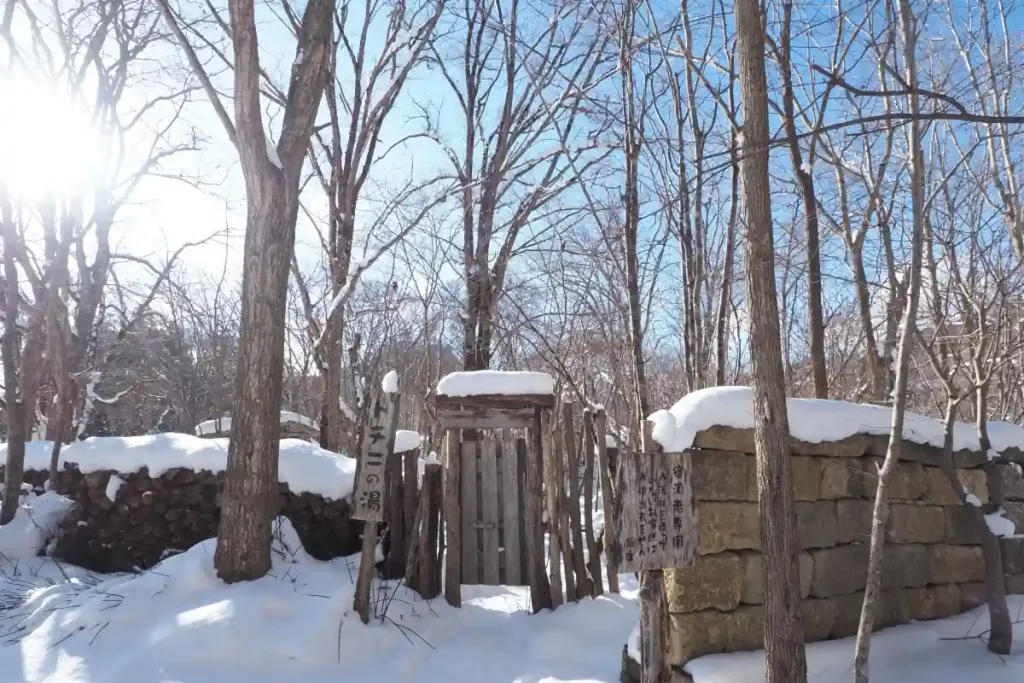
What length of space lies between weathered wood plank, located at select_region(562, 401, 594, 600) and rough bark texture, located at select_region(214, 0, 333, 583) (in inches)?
105

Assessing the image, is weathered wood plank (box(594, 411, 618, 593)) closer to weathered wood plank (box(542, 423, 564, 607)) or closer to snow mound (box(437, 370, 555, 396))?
weathered wood plank (box(542, 423, 564, 607))

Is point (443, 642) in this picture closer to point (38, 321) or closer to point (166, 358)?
point (38, 321)

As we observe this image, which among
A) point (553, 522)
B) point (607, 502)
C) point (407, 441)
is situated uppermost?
point (407, 441)

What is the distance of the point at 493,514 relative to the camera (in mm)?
6996

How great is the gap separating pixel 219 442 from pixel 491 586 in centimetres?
335

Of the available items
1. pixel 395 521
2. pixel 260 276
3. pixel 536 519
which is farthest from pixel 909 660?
pixel 260 276

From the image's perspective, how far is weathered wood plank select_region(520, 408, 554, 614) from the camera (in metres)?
6.62

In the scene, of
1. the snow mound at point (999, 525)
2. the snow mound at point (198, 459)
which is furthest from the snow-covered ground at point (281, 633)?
the snow mound at point (999, 525)

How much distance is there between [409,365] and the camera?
804 inches

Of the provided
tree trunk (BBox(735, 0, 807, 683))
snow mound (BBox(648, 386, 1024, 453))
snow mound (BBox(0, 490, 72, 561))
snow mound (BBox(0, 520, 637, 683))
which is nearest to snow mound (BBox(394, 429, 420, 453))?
snow mound (BBox(0, 520, 637, 683))

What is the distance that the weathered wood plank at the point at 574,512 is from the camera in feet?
22.2

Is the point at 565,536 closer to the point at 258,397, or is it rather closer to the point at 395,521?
the point at 395,521

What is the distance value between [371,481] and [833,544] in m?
3.38

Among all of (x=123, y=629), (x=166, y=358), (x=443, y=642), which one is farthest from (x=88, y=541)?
(x=166, y=358)
